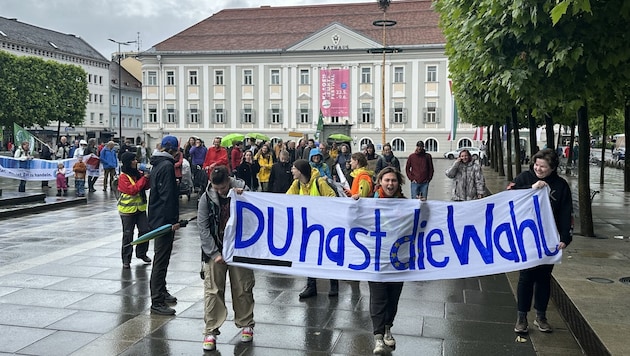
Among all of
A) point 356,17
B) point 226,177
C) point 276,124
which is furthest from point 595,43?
point 356,17

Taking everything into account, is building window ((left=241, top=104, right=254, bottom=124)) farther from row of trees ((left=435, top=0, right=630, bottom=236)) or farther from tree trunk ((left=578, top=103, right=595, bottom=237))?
row of trees ((left=435, top=0, right=630, bottom=236))

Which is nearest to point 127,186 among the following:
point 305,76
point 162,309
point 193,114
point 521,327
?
point 162,309

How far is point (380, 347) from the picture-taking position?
5516 mm

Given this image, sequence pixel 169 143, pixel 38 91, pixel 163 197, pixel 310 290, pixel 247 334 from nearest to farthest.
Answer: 1. pixel 247 334
2. pixel 163 197
3. pixel 310 290
4. pixel 169 143
5. pixel 38 91

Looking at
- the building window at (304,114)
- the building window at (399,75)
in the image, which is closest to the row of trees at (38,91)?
the building window at (304,114)

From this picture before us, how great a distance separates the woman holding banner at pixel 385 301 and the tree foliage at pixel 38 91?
61934mm

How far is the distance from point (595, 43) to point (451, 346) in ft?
16.5

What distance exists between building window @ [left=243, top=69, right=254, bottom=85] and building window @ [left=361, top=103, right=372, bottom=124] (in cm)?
1283

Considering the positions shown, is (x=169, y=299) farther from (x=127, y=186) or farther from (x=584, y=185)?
(x=584, y=185)

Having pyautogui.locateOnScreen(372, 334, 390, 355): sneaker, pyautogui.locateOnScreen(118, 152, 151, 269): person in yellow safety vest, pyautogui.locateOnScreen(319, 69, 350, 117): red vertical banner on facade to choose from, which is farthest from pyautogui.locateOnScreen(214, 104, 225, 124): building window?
pyautogui.locateOnScreen(372, 334, 390, 355): sneaker

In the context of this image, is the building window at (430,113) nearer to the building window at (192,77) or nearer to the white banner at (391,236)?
the building window at (192,77)

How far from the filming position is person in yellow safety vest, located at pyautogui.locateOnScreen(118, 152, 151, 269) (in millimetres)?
8820

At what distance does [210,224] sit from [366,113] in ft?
196

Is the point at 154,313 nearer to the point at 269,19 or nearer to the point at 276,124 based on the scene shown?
the point at 276,124
